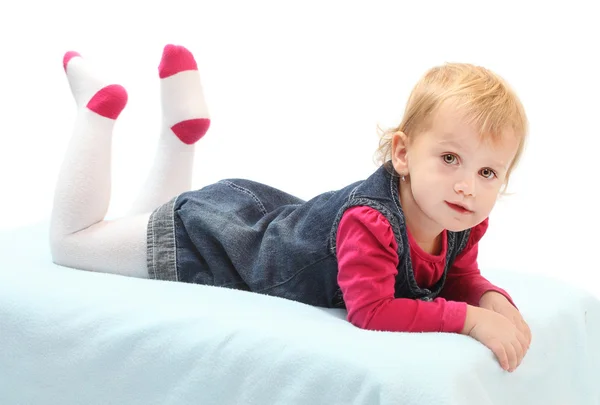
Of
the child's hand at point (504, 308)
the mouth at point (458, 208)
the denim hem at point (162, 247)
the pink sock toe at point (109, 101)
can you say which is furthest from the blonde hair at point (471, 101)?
the pink sock toe at point (109, 101)

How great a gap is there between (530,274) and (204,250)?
75cm

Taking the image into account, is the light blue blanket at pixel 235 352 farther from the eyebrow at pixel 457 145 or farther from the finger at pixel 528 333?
the eyebrow at pixel 457 145

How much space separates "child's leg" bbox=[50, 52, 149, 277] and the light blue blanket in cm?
6

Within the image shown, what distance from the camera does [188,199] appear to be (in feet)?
7.37

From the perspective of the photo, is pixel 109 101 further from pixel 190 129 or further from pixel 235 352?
pixel 235 352

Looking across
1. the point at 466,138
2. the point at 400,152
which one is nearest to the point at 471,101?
the point at 466,138

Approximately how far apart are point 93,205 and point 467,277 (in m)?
0.81

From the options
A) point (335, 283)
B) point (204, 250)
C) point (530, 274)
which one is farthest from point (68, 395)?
point (530, 274)

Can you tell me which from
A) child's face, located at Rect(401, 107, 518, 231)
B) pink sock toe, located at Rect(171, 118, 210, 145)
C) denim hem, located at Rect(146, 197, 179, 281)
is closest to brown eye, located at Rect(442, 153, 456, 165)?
child's face, located at Rect(401, 107, 518, 231)

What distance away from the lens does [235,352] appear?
5.92ft

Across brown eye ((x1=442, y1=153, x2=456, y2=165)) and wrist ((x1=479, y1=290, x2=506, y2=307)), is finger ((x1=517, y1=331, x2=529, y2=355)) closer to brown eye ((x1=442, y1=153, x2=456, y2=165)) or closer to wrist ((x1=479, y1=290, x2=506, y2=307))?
wrist ((x1=479, y1=290, x2=506, y2=307))

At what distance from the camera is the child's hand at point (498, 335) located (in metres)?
1.81

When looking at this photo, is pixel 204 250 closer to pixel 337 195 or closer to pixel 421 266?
pixel 337 195

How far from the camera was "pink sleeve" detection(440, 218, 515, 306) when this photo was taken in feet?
6.81
